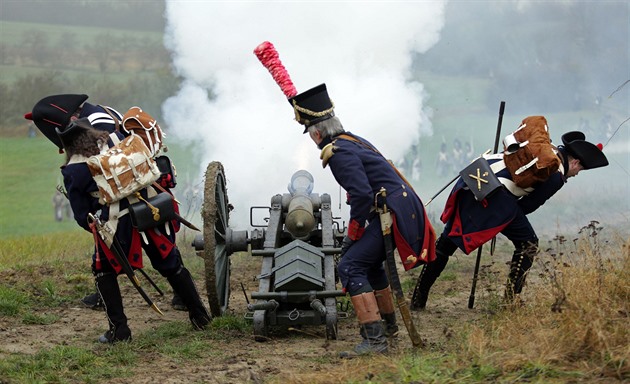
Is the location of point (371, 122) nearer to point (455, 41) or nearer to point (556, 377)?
point (455, 41)

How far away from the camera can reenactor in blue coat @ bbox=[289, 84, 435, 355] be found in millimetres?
5781

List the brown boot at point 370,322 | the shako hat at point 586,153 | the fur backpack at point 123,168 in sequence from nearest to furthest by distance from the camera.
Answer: the brown boot at point 370,322 < the fur backpack at point 123,168 < the shako hat at point 586,153

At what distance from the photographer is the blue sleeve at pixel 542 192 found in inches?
269

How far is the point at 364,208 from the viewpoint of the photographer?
5812mm

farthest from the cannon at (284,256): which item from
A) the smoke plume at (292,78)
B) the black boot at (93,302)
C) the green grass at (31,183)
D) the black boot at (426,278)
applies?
the green grass at (31,183)

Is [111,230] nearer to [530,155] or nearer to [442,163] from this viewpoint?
[530,155]

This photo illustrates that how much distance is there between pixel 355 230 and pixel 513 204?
1508mm

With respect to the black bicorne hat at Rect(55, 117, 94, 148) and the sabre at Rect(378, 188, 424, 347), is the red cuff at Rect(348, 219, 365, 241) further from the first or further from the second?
the black bicorne hat at Rect(55, 117, 94, 148)

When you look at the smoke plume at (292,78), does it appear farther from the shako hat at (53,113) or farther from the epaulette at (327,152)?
the epaulette at (327,152)

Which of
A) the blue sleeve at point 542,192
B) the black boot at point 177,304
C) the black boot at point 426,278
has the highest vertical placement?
the blue sleeve at point 542,192

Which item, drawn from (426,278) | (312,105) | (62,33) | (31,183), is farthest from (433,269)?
(62,33)

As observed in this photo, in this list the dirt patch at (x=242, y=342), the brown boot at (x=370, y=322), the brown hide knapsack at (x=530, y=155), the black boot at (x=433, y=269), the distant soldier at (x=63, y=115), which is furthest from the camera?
the black boot at (x=433, y=269)

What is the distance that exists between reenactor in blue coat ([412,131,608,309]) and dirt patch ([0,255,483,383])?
1.89ft

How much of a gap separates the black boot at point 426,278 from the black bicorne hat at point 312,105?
2010mm
